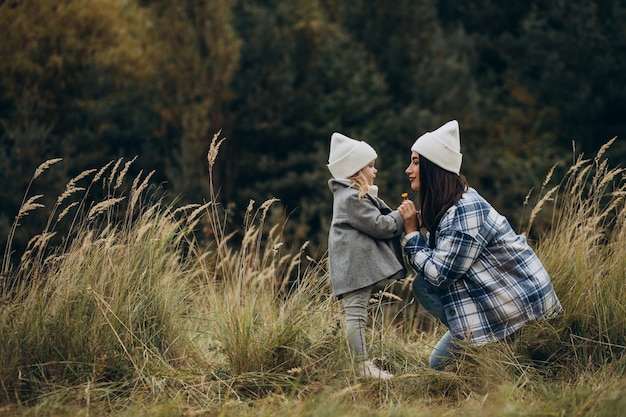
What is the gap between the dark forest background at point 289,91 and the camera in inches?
756

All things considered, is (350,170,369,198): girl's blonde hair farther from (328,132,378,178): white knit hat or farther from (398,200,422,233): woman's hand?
(398,200,422,233): woman's hand

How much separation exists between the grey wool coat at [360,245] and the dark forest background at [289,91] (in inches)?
553

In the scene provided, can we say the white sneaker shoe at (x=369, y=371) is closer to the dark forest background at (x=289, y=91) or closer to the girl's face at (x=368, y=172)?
the girl's face at (x=368, y=172)

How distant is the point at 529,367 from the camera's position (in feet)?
12.7

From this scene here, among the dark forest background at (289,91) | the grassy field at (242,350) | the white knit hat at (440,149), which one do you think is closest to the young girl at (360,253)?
the grassy field at (242,350)

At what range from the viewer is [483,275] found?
3896 millimetres

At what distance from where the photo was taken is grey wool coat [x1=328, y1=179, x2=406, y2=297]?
3916mm

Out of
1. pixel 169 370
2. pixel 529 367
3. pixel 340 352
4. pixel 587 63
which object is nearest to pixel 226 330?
pixel 169 370

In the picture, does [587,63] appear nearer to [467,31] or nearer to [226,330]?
[467,31]

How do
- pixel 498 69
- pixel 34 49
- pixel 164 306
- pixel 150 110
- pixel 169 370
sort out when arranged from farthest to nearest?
1. pixel 498 69
2. pixel 150 110
3. pixel 34 49
4. pixel 164 306
5. pixel 169 370

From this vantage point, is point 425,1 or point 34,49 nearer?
point 34,49

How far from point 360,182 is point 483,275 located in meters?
0.80

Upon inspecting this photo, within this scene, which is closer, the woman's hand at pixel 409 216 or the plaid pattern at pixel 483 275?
the plaid pattern at pixel 483 275

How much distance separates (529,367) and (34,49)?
705 inches
